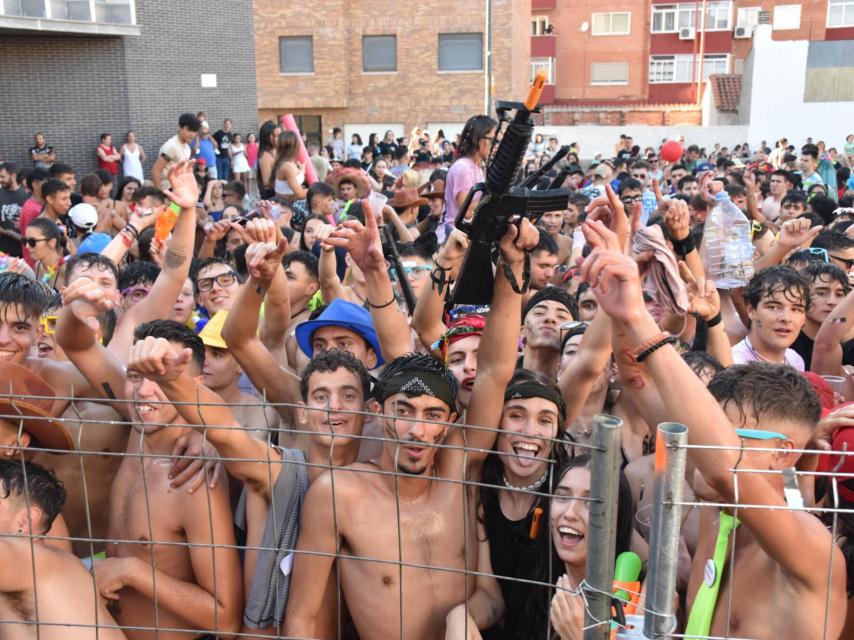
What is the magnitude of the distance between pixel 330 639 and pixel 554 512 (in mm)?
948

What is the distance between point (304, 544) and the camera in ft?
9.16

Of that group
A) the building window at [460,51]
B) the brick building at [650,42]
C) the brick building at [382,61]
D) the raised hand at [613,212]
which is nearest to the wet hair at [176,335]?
the raised hand at [613,212]

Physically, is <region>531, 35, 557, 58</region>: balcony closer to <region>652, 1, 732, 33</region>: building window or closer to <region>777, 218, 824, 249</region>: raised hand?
<region>652, 1, 732, 33</region>: building window

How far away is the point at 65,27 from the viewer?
15.0 metres

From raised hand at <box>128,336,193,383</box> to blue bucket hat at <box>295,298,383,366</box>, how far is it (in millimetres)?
1484

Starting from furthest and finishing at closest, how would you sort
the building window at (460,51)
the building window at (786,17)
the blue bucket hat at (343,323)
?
the building window at (786,17) → the building window at (460,51) → the blue bucket hat at (343,323)

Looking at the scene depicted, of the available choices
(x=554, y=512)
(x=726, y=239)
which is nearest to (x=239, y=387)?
(x=554, y=512)

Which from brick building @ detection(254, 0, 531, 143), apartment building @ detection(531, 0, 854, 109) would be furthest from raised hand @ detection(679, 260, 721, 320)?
apartment building @ detection(531, 0, 854, 109)

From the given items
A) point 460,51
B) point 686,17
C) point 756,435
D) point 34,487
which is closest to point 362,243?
point 34,487

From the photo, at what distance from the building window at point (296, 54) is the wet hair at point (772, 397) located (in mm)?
32137

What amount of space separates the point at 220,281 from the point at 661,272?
272 cm

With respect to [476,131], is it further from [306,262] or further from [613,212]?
[613,212]

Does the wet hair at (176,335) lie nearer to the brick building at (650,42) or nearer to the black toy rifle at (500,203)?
the black toy rifle at (500,203)

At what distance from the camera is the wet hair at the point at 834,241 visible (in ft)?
19.1
